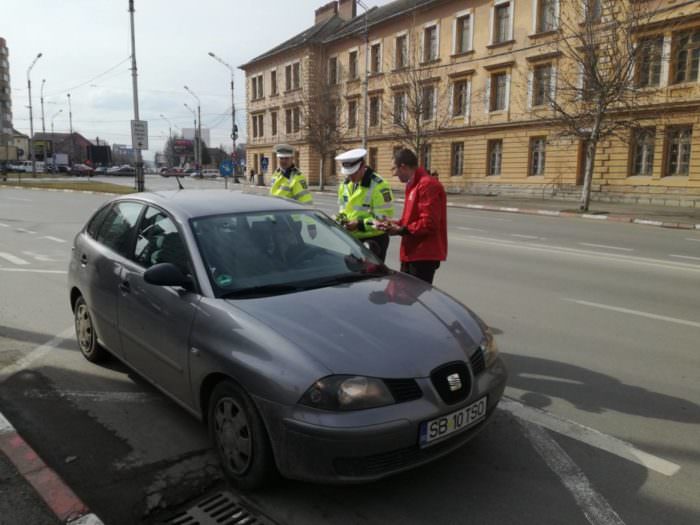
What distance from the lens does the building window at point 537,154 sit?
108 ft

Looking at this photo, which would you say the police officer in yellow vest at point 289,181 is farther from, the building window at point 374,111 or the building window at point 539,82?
the building window at point 374,111

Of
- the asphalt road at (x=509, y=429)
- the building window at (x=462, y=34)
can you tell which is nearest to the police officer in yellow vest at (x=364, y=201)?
the asphalt road at (x=509, y=429)

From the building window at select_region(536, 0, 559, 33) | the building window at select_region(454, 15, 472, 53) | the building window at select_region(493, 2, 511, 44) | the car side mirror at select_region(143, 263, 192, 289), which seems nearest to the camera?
the car side mirror at select_region(143, 263, 192, 289)

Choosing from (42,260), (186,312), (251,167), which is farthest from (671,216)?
(251,167)

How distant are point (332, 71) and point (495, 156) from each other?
70.7ft

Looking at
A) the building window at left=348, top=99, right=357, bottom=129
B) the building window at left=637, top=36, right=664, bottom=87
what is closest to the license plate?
the building window at left=637, top=36, right=664, bottom=87

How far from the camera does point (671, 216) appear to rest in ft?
69.8

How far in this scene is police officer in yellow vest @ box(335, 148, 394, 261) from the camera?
5.39 metres

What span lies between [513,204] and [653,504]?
26.3 metres

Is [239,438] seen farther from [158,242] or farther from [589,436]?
[589,436]

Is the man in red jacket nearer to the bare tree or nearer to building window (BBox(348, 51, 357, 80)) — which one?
the bare tree

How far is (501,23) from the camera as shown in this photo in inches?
1395

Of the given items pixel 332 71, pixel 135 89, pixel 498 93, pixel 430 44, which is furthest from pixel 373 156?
pixel 135 89

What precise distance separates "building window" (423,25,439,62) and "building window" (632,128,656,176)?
16413 millimetres
